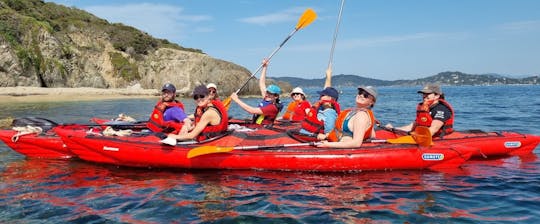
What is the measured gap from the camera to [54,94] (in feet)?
109

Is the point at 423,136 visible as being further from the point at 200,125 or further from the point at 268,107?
the point at 200,125

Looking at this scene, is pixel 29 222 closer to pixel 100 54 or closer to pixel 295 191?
pixel 295 191

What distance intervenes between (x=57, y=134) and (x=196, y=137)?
3.23 meters

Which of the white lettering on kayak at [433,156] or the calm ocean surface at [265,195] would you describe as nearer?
the calm ocean surface at [265,195]

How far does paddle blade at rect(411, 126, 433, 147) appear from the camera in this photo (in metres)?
8.05

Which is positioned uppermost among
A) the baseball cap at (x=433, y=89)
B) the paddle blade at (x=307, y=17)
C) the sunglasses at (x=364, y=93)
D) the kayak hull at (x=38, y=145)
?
the paddle blade at (x=307, y=17)

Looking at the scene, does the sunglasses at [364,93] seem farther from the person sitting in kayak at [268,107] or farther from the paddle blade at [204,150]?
the person sitting in kayak at [268,107]

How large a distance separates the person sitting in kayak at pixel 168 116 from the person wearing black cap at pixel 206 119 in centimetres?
77

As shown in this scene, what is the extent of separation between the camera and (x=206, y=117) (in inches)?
332

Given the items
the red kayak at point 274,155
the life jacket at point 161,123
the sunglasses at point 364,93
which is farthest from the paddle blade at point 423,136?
the life jacket at point 161,123

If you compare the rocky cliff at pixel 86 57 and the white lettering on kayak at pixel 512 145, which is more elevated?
the rocky cliff at pixel 86 57

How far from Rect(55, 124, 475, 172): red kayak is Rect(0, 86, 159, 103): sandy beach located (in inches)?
936

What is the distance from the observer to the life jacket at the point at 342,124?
7852mm

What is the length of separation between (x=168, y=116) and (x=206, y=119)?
4.67ft
